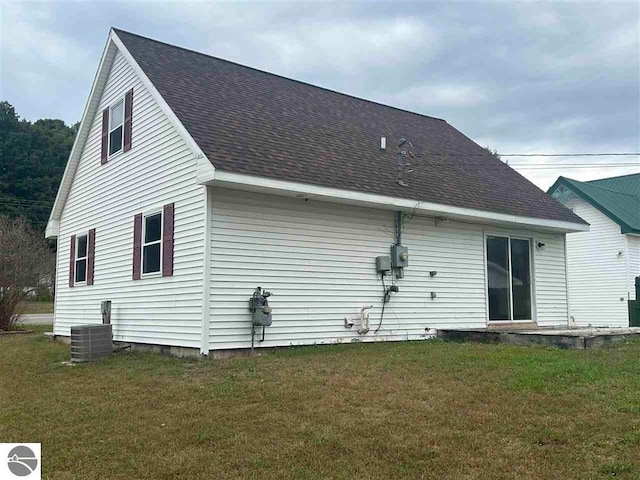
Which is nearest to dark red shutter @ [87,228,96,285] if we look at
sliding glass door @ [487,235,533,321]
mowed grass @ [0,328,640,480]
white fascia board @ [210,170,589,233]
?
mowed grass @ [0,328,640,480]

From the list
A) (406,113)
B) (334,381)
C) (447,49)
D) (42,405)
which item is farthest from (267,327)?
(406,113)

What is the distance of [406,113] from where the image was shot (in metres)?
16.7

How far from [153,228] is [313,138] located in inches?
133

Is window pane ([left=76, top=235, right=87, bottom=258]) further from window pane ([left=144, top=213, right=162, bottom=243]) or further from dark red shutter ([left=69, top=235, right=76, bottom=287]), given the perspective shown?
window pane ([left=144, top=213, right=162, bottom=243])

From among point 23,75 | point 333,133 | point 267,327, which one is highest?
point 23,75

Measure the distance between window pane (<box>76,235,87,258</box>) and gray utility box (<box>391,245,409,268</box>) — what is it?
7023mm

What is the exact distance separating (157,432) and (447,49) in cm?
1074

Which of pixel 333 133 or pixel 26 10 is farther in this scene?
pixel 333 133

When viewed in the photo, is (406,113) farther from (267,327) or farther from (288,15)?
(267,327)

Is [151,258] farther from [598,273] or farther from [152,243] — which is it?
[598,273]

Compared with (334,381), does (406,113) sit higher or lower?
higher

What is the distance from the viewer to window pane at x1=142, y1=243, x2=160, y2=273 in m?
10.3

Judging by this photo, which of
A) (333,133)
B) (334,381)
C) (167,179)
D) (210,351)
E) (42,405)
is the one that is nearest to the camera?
(42,405)

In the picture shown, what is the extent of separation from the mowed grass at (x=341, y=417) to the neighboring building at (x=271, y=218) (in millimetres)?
1644
